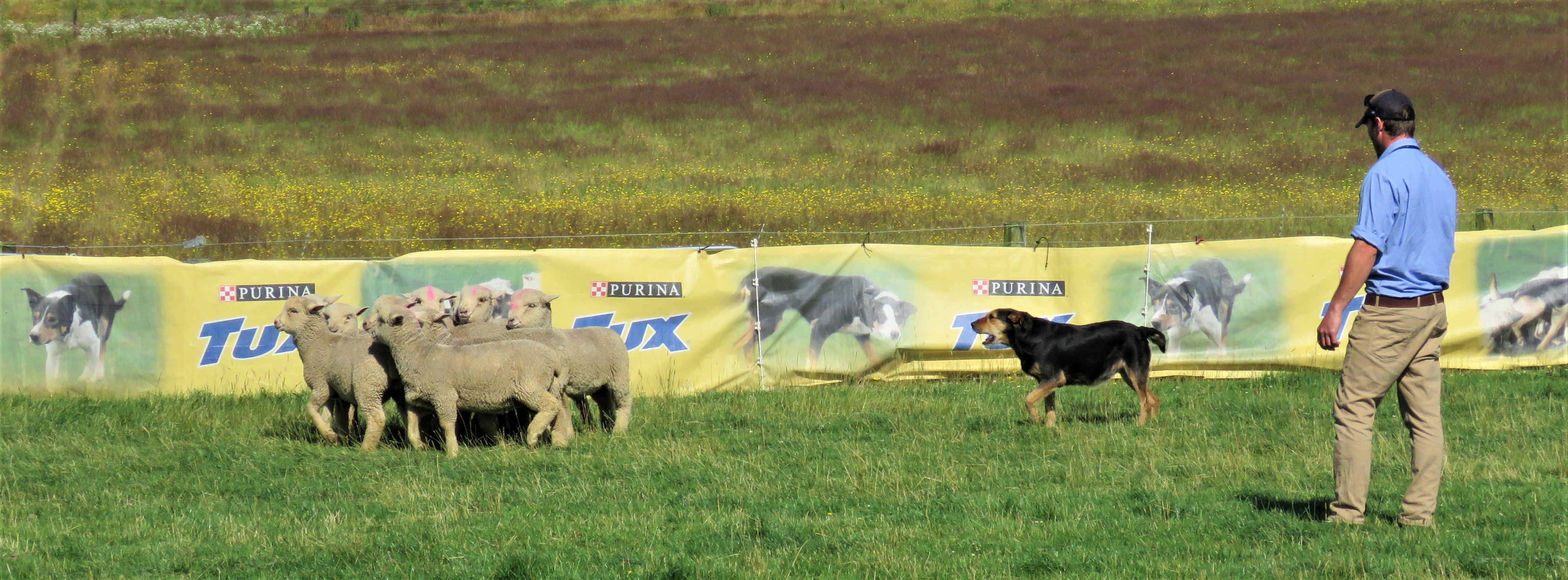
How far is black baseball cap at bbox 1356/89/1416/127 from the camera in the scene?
20.0 ft

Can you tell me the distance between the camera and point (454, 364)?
30.6 feet

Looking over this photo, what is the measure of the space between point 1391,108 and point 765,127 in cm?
2446

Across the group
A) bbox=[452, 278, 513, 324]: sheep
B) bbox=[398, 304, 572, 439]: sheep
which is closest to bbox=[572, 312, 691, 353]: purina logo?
bbox=[452, 278, 513, 324]: sheep

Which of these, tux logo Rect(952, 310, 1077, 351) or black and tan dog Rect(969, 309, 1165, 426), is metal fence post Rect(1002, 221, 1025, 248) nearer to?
tux logo Rect(952, 310, 1077, 351)

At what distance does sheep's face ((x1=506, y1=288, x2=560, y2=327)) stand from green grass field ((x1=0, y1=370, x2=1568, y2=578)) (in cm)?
130

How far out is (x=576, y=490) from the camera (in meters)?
7.92

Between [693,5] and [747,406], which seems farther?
[693,5]

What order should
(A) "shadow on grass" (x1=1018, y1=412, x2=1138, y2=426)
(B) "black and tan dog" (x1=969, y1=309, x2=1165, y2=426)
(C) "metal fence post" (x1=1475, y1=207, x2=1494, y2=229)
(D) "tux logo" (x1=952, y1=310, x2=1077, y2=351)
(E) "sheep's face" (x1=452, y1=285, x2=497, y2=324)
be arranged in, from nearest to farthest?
(A) "shadow on grass" (x1=1018, y1=412, x2=1138, y2=426) → (B) "black and tan dog" (x1=969, y1=309, x2=1165, y2=426) → (E) "sheep's face" (x1=452, y1=285, x2=497, y2=324) → (D) "tux logo" (x1=952, y1=310, x2=1077, y2=351) → (C) "metal fence post" (x1=1475, y1=207, x2=1494, y2=229)

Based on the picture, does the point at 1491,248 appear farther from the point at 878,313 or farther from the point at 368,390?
the point at 368,390

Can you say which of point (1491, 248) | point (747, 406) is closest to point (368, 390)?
point (747, 406)

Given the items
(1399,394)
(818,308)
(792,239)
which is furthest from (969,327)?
(792,239)

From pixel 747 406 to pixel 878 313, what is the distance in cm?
243

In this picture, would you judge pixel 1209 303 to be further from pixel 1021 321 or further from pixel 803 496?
pixel 803 496

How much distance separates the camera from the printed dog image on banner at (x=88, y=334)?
1327 cm
